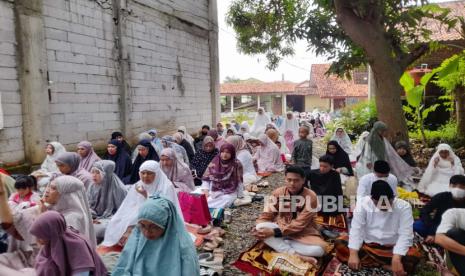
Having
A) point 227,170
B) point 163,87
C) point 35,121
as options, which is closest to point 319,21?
point 163,87

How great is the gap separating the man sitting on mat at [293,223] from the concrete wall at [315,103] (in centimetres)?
2467

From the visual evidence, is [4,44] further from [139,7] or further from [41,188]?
[139,7]

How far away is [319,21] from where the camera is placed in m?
9.25

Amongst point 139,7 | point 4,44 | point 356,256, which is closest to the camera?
point 356,256

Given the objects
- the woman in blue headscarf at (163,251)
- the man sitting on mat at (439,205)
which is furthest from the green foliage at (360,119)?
the woman in blue headscarf at (163,251)

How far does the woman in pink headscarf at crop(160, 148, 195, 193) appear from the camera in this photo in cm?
558

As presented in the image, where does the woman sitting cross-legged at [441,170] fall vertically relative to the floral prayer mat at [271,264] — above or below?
above

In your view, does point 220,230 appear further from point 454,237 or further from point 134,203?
point 454,237

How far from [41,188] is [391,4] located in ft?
23.2

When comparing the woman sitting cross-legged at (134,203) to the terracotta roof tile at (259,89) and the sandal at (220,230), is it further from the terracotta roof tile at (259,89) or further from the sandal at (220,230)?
the terracotta roof tile at (259,89)

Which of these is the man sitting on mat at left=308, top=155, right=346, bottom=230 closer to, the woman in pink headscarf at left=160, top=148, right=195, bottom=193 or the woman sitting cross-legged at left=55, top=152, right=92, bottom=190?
the woman in pink headscarf at left=160, top=148, right=195, bottom=193

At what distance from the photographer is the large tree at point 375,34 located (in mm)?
7320

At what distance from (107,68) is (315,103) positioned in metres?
22.0

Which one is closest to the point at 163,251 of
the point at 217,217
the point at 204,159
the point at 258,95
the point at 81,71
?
the point at 217,217
